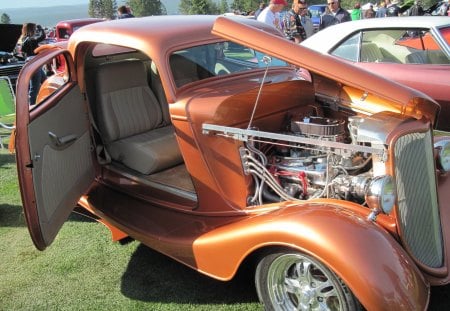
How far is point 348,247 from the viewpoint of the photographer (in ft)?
7.03

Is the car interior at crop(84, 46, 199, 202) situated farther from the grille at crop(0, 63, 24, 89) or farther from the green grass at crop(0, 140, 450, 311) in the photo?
the grille at crop(0, 63, 24, 89)

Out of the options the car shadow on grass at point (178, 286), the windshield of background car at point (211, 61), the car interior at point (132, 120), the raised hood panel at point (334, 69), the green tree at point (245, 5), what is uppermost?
the raised hood panel at point (334, 69)

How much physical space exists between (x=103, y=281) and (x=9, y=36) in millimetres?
10962

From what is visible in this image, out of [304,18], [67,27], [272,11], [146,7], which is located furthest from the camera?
[146,7]

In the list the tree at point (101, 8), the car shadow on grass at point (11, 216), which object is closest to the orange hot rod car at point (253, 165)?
the car shadow on grass at point (11, 216)

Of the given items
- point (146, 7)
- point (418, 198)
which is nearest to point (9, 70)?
point (418, 198)

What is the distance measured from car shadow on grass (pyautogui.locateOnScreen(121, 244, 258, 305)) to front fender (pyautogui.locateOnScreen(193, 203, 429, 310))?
428mm

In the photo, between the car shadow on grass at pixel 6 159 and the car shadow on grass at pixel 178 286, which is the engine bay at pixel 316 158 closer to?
the car shadow on grass at pixel 178 286

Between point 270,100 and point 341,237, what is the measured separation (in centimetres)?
123

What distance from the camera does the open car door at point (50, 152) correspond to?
2.60 metres

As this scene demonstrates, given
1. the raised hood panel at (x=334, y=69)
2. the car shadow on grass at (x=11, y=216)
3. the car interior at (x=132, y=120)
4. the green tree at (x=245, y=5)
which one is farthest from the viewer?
the green tree at (x=245, y=5)

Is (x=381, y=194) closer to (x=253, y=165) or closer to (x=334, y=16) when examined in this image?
(x=253, y=165)

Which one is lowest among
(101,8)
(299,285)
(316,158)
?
(101,8)

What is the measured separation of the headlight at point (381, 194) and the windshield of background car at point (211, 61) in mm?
1500
